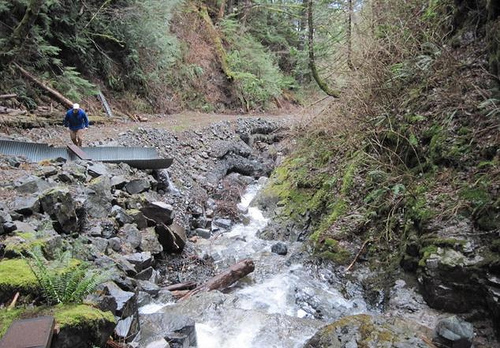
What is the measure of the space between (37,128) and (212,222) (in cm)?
528

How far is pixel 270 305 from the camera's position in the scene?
5191 millimetres

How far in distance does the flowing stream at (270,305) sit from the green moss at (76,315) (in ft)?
5.38

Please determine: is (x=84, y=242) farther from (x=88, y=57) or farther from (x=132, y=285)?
(x=88, y=57)

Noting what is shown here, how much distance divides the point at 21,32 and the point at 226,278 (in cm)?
909

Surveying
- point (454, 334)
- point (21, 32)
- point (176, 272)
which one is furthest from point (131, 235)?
point (21, 32)

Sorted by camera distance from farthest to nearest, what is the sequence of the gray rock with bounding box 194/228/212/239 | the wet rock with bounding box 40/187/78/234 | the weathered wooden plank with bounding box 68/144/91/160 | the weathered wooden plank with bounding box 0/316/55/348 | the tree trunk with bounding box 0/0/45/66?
the tree trunk with bounding box 0/0/45/66 → the gray rock with bounding box 194/228/212/239 → the weathered wooden plank with bounding box 68/144/91/160 → the wet rock with bounding box 40/187/78/234 → the weathered wooden plank with bounding box 0/316/55/348

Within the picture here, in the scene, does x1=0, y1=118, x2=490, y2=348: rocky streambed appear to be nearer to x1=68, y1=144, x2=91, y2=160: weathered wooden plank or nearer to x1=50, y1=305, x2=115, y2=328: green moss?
x1=50, y1=305, x2=115, y2=328: green moss

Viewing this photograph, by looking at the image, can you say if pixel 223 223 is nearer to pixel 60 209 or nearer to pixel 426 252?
pixel 60 209

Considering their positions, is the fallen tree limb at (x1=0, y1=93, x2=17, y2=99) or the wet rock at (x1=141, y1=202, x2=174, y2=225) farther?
the fallen tree limb at (x1=0, y1=93, x2=17, y2=99)

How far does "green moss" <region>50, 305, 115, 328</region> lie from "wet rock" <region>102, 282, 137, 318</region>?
75 cm

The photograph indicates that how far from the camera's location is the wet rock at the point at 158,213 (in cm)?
667

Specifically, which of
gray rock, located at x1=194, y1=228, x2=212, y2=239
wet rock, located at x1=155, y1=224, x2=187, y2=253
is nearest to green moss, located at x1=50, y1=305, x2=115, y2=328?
wet rock, located at x1=155, y1=224, x2=187, y2=253

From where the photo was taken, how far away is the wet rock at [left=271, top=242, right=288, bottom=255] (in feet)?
22.1

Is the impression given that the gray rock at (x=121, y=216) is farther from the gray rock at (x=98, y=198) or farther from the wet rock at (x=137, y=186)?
the wet rock at (x=137, y=186)
